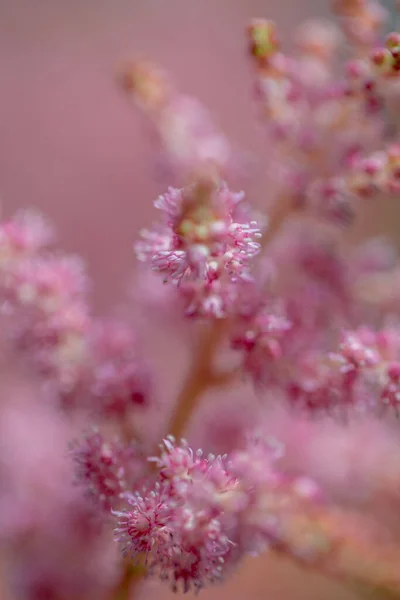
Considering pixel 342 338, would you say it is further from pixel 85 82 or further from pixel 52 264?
pixel 85 82

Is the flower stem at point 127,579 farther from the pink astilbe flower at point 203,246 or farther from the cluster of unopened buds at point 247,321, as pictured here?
the pink astilbe flower at point 203,246

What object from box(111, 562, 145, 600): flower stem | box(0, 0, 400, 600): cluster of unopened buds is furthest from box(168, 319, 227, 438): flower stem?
box(111, 562, 145, 600): flower stem

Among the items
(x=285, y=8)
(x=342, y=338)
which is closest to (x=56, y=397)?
(x=342, y=338)

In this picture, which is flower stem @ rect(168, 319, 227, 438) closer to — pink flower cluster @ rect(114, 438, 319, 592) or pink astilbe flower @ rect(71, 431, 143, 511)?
pink astilbe flower @ rect(71, 431, 143, 511)

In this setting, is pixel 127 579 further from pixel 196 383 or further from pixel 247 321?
pixel 247 321

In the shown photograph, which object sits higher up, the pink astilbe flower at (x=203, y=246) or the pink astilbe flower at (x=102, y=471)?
the pink astilbe flower at (x=203, y=246)

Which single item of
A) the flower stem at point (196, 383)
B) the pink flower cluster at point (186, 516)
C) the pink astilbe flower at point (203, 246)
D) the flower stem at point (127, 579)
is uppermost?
the flower stem at point (196, 383)

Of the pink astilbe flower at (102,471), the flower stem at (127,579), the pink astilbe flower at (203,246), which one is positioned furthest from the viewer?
the flower stem at (127,579)

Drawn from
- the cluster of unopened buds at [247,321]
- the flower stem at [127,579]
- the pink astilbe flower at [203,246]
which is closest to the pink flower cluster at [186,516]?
the cluster of unopened buds at [247,321]

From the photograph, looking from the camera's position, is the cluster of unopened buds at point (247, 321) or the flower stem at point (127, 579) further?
the flower stem at point (127, 579)
